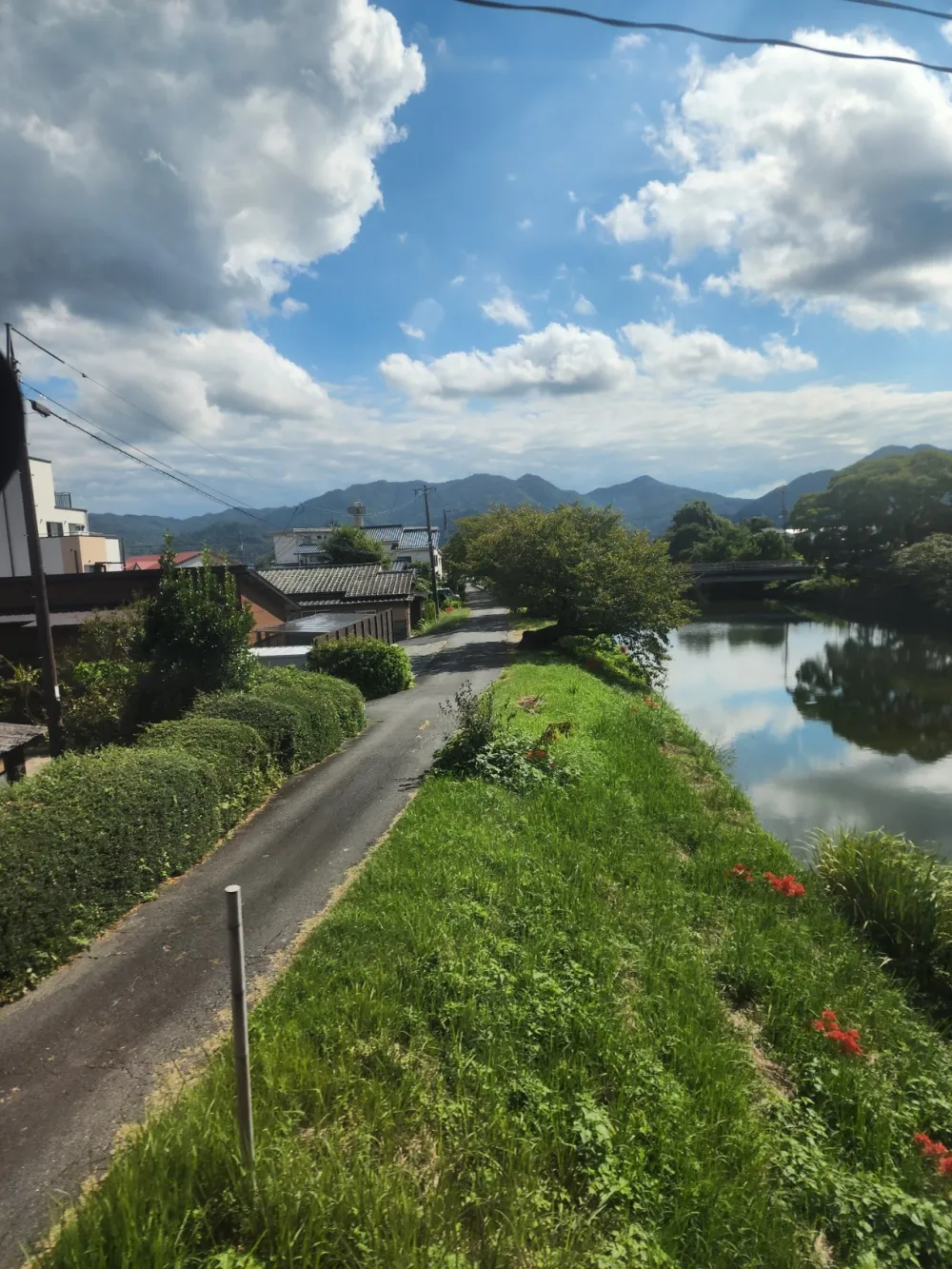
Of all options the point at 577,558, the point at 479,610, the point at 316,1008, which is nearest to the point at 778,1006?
the point at 316,1008

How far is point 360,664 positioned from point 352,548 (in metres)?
44.2

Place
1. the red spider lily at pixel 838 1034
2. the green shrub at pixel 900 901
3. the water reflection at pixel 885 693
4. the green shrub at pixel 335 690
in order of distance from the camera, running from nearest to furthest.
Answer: the red spider lily at pixel 838 1034, the green shrub at pixel 900 901, the green shrub at pixel 335 690, the water reflection at pixel 885 693

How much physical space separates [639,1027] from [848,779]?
13106 millimetres

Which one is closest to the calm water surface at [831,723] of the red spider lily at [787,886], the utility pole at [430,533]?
the red spider lily at [787,886]

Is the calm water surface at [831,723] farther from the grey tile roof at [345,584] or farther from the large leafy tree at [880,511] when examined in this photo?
the large leafy tree at [880,511]

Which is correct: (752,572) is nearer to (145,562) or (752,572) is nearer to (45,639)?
(145,562)

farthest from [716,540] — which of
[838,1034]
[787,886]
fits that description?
[838,1034]

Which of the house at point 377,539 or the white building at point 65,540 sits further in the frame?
the house at point 377,539

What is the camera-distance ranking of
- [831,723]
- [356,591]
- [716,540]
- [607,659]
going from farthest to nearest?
[716,540], [356,591], [607,659], [831,723]

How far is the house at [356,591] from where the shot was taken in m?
38.4

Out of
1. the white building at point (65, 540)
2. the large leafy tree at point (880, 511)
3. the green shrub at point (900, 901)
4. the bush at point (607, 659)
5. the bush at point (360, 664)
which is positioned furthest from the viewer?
the large leafy tree at point (880, 511)

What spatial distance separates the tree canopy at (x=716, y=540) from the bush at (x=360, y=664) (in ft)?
133

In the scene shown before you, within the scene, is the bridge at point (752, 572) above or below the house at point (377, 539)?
below

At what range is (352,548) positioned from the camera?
211 feet
